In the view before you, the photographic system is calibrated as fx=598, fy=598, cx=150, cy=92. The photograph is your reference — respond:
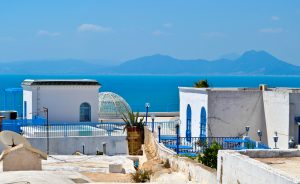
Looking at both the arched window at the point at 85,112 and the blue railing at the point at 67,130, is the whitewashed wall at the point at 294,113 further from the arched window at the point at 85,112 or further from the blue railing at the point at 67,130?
the arched window at the point at 85,112

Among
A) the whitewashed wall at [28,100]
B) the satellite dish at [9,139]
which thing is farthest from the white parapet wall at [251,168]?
the whitewashed wall at [28,100]

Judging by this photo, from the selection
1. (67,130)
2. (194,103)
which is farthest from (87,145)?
(194,103)

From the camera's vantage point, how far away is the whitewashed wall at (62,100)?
34.3 meters

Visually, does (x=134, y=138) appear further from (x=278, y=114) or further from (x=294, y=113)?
(x=294, y=113)

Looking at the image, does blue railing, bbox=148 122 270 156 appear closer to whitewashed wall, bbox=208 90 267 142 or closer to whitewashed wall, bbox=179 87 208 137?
whitewashed wall, bbox=208 90 267 142

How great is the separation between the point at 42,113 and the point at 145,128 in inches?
363

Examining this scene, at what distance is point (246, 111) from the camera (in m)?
25.9

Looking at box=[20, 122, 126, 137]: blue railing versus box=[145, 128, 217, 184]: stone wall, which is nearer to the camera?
box=[145, 128, 217, 184]: stone wall

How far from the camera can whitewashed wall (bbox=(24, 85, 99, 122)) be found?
3434 cm

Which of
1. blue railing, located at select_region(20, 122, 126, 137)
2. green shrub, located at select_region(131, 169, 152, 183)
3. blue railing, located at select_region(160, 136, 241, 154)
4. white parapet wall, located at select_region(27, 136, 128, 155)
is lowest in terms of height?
green shrub, located at select_region(131, 169, 152, 183)

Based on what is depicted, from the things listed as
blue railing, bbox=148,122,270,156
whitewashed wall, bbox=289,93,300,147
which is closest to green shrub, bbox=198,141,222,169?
blue railing, bbox=148,122,270,156

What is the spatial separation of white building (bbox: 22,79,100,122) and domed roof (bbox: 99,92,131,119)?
3916 mm

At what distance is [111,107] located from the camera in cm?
3981

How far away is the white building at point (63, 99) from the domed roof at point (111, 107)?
3.92m
